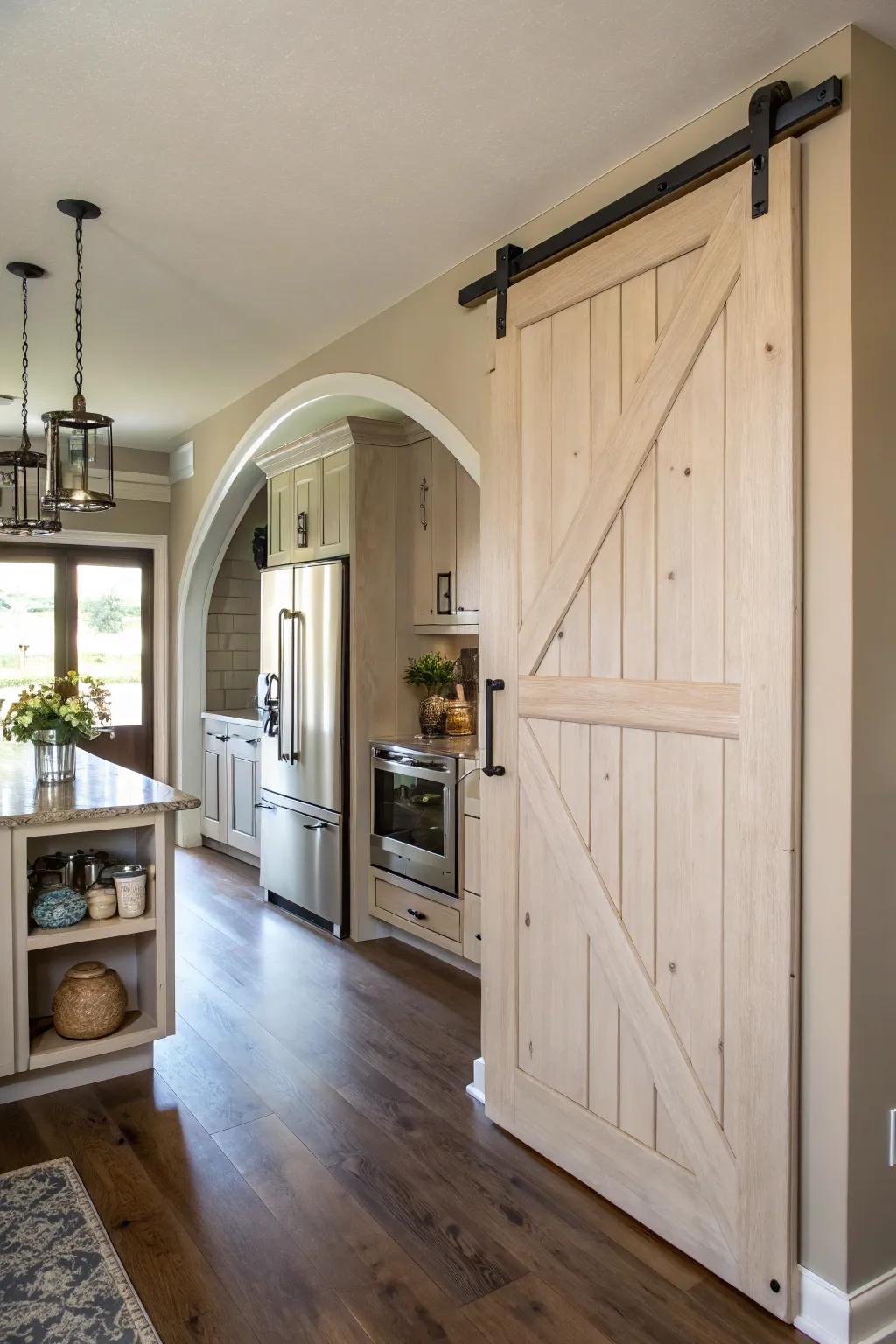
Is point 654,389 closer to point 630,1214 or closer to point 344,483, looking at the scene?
point 630,1214

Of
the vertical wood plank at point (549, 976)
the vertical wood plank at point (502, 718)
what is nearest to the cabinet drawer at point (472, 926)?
the vertical wood plank at point (502, 718)

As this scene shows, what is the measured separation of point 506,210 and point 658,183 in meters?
0.67

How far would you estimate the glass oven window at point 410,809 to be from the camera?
3932 mm

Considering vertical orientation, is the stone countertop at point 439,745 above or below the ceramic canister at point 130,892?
above

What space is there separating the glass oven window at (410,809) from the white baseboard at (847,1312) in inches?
85.8

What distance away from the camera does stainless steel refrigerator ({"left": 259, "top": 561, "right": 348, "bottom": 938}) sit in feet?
14.4

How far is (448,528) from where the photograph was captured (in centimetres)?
425

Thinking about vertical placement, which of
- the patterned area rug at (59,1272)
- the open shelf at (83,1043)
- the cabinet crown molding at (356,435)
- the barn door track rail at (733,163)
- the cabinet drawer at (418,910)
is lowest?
the patterned area rug at (59,1272)

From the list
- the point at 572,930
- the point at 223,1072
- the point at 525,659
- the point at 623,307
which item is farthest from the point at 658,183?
the point at 223,1072

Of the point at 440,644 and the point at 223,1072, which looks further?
the point at 440,644

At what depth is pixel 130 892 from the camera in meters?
3.03

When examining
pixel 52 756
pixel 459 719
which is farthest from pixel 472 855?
pixel 52 756

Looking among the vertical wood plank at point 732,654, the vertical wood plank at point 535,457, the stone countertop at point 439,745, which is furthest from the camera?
the stone countertop at point 439,745

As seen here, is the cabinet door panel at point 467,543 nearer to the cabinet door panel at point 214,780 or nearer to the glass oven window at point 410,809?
the glass oven window at point 410,809
